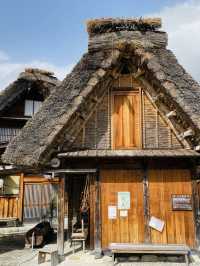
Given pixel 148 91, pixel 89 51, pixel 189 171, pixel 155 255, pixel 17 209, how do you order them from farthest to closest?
1. pixel 17 209
2. pixel 89 51
3. pixel 148 91
4. pixel 189 171
5. pixel 155 255

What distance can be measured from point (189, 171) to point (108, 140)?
109 inches

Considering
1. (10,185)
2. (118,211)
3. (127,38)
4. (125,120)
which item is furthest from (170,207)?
(10,185)

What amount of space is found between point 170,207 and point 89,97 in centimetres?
433

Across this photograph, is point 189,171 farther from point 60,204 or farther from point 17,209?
point 17,209

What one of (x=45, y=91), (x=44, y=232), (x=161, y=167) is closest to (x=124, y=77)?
(x=161, y=167)

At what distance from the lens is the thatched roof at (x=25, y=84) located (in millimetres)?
18250

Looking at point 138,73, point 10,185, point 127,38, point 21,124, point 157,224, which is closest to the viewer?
point 157,224

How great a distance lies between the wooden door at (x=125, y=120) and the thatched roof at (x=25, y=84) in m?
9.40

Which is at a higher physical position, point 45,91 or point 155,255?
point 45,91

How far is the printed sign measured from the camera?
30.4ft

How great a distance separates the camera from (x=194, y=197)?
9.19m

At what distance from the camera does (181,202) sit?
30.1 ft

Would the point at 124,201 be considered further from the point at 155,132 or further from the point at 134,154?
the point at 155,132

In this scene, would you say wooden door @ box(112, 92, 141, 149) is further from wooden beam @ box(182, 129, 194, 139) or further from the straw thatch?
the straw thatch
